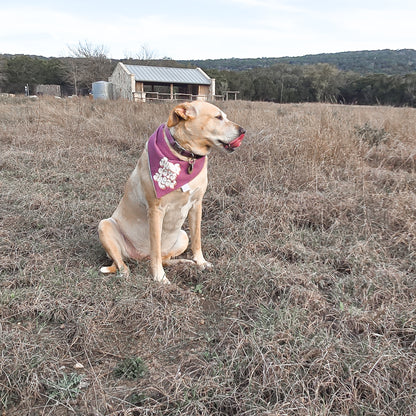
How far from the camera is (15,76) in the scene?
3816cm

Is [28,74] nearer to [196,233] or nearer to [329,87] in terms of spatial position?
[329,87]

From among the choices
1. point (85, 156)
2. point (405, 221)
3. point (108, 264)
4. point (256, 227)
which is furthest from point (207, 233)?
point (85, 156)

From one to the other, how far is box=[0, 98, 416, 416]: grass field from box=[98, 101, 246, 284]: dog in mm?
184

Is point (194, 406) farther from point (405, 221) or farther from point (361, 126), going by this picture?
point (361, 126)

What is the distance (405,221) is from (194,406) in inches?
104

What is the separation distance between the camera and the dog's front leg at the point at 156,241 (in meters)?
2.44

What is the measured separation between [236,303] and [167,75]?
2621cm

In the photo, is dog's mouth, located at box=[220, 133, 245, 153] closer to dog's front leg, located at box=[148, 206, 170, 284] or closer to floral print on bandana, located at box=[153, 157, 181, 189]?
floral print on bandana, located at box=[153, 157, 181, 189]

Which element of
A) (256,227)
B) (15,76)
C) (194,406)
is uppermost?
(15,76)

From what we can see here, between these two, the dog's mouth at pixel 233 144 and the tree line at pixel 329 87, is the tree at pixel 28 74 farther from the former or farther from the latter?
the dog's mouth at pixel 233 144

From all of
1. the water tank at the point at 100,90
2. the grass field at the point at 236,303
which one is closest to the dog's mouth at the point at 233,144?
the grass field at the point at 236,303

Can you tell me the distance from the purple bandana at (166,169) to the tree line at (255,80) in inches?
840

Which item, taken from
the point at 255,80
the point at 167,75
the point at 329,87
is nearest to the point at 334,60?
the point at 255,80

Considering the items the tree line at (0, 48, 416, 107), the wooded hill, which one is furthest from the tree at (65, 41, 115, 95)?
the wooded hill
